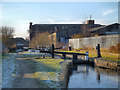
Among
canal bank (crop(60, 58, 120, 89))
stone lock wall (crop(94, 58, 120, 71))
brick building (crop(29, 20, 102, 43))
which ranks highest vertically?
brick building (crop(29, 20, 102, 43))

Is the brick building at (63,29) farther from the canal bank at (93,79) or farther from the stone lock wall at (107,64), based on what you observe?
the canal bank at (93,79)

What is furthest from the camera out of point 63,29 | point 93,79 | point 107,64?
point 63,29

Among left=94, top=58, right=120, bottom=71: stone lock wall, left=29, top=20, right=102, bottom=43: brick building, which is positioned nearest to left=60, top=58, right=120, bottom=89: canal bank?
left=94, top=58, right=120, bottom=71: stone lock wall

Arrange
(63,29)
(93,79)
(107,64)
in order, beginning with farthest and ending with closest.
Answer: (63,29) < (107,64) < (93,79)

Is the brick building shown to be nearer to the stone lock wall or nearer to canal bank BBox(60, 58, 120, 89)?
the stone lock wall

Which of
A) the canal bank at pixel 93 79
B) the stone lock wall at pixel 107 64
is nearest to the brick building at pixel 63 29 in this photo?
the stone lock wall at pixel 107 64

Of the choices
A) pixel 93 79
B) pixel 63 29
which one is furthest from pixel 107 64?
pixel 63 29

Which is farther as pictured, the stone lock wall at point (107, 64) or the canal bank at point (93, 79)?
the stone lock wall at point (107, 64)

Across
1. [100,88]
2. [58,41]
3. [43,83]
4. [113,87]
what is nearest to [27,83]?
[43,83]

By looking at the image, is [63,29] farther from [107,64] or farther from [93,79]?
[93,79]

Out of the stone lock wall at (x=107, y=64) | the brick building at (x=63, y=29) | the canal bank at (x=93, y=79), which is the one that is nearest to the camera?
the canal bank at (x=93, y=79)

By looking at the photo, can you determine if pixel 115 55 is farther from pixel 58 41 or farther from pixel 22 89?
pixel 58 41

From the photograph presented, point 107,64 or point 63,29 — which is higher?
point 63,29

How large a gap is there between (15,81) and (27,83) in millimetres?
958
